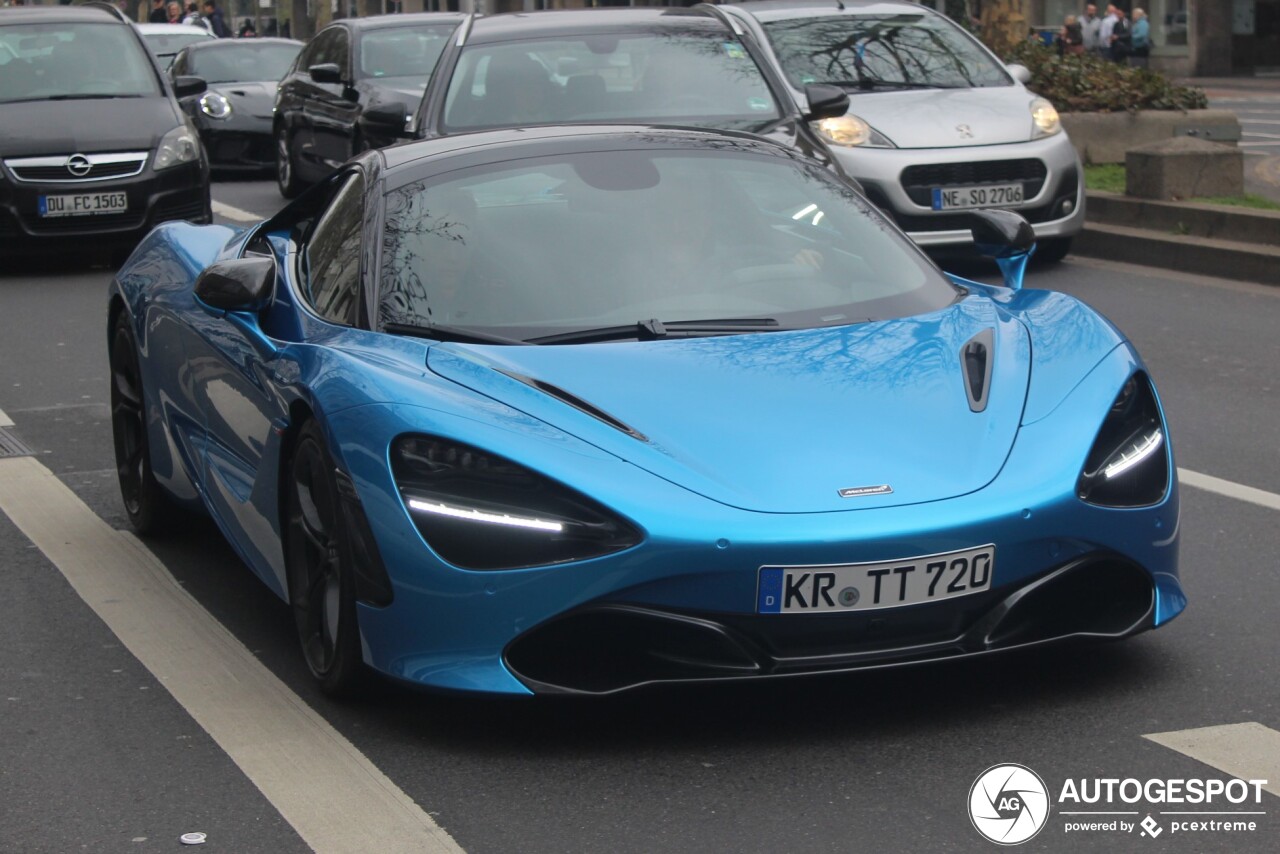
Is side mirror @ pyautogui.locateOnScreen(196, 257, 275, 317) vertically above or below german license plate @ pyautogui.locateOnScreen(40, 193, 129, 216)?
above

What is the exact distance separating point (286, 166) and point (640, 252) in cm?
1410

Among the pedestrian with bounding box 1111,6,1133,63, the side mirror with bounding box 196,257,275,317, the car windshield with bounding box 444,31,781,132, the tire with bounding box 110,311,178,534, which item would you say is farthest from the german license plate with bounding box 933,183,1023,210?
the pedestrian with bounding box 1111,6,1133,63

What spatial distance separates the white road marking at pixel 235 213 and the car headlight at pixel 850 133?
221 inches

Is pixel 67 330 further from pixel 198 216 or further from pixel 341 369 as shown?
pixel 341 369

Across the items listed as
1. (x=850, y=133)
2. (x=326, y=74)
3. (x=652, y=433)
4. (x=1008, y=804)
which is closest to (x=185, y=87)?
(x=326, y=74)

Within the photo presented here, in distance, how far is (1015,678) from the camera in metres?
4.59

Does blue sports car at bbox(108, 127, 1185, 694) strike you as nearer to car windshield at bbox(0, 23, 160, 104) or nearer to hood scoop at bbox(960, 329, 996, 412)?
hood scoop at bbox(960, 329, 996, 412)

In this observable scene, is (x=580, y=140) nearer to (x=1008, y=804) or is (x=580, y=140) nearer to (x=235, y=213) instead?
(x=1008, y=804)

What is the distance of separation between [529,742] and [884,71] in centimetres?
957

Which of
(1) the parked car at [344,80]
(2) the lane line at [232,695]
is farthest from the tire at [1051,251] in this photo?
(2) the lane line at [232,695]

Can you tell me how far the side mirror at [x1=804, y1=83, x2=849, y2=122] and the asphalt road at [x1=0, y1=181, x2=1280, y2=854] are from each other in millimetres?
5762

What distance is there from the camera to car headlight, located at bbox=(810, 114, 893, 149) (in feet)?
40.9

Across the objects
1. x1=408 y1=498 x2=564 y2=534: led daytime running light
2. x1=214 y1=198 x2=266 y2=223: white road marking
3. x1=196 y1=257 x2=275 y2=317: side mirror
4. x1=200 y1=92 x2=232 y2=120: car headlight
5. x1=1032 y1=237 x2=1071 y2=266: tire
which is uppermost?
x1=196 y1=257 x2=275 y2=317: side mirror

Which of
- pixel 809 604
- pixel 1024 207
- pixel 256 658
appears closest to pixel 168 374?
pixel 256 658
